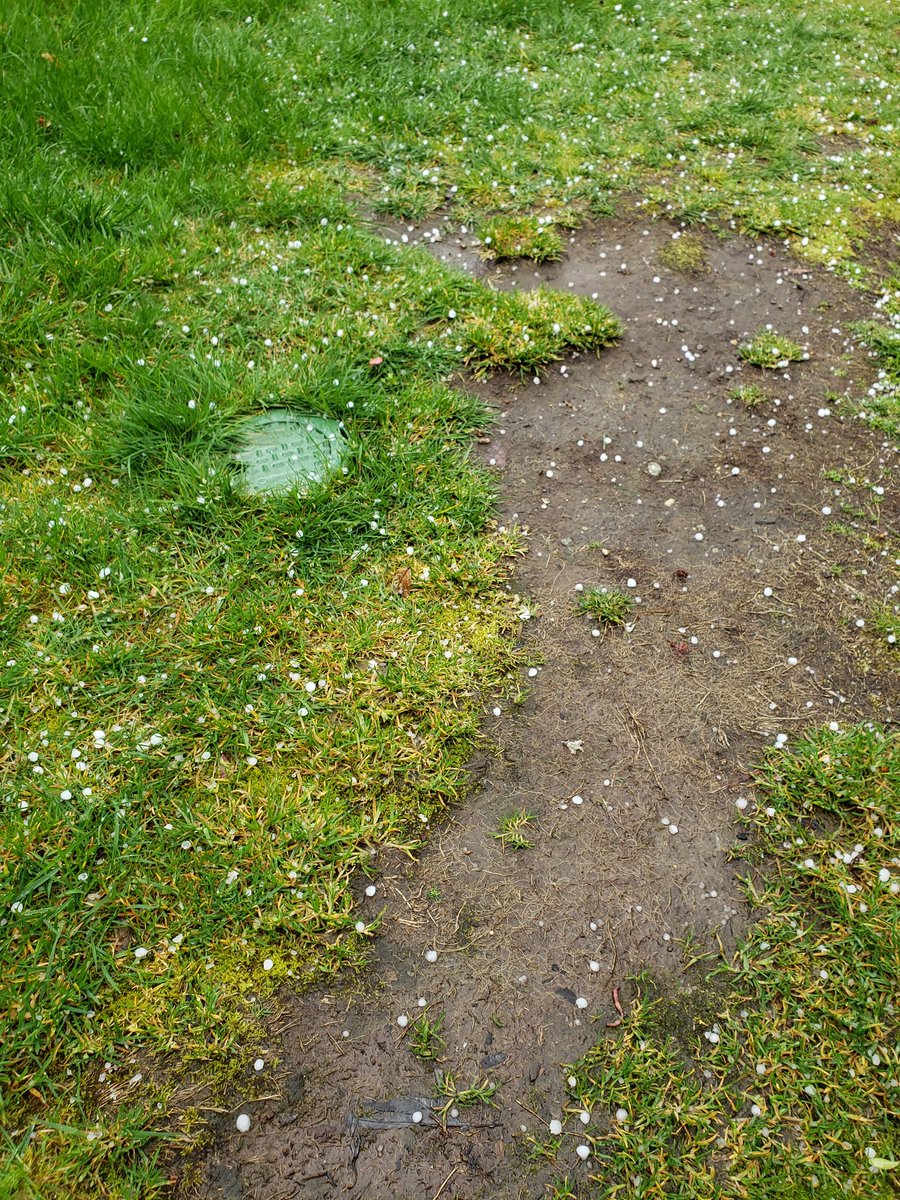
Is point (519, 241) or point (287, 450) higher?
point (519, 241)

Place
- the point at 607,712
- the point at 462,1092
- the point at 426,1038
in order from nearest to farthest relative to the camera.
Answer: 1. the point at 462,1092
2. the point at 426,1038
3. the point at 607,712

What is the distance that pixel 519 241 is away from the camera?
17.7 feet

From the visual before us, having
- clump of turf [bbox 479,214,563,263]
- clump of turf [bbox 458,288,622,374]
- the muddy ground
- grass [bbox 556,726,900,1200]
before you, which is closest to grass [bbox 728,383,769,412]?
the muddy ground

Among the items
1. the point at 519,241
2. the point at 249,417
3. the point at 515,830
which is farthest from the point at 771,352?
the point at 515,830

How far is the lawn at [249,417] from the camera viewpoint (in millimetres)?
2705

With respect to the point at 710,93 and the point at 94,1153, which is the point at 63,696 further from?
the point at 710,93

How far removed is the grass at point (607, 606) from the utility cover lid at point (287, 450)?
1414mm

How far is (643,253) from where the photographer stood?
18.1 ft

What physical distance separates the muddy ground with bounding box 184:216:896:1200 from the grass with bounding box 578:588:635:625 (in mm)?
57

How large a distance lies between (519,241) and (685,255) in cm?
117

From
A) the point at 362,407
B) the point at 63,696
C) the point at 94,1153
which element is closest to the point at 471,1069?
the point at 94,1153

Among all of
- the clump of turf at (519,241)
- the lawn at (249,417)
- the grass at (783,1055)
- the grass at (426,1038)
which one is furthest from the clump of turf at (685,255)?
the grass at (426,1038)

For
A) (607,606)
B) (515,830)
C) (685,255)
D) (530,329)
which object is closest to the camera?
(515,830)

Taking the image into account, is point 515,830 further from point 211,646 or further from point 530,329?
point 530,329
